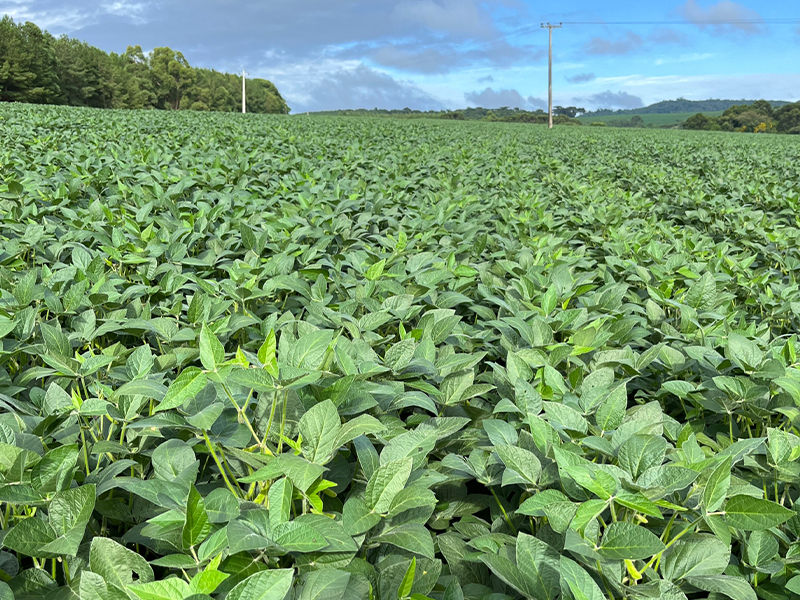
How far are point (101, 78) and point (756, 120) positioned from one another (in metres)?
76.7

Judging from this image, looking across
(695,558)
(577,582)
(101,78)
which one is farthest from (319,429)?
(101,78)

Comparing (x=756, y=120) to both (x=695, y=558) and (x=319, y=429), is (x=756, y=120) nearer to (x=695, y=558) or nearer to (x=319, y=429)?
(x=695, y=558)

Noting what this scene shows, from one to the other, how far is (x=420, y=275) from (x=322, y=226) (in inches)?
56.8

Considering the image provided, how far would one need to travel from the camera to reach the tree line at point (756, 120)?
5941 centimetres

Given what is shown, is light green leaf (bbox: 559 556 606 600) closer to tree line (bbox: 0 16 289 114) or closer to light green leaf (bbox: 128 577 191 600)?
light green leaf (bbox: 128 577 191 600)

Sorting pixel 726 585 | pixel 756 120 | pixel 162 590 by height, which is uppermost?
pixel 756 120

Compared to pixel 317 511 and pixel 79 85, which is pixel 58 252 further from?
pixel 79 85

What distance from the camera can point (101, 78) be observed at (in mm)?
63031

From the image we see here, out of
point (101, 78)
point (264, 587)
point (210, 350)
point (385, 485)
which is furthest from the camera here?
point (101, 78)

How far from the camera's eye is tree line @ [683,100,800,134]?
195 feet

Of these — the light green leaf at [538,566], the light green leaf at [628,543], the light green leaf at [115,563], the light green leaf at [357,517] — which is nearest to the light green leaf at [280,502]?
the light green leaf at [357,517]

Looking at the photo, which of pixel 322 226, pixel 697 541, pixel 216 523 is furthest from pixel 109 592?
pixel 322 226

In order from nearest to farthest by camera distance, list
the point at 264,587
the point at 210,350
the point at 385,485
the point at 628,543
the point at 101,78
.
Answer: the point at 264,587, the point at 628,543, the point at 385,485, the point at 210,350, the point at 101,78

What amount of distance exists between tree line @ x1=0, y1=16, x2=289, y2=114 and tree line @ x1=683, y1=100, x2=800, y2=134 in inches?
2536
